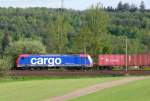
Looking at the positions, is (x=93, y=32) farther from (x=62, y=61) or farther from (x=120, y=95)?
(x=120, y=95)

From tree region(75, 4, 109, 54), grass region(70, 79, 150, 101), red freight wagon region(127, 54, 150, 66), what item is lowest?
red freight wagon region(127, 54, 150, 66)

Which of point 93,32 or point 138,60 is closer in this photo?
point 138,60

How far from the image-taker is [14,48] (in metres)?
102

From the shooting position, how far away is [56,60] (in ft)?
232

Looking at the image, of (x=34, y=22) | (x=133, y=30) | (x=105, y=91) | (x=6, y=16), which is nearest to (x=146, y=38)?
(x=133, y=30)

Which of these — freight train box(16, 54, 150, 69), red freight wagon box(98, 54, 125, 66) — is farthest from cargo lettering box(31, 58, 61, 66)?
red freight wagon box(98, 54, 125, 66)

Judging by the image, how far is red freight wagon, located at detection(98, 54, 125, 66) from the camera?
71625 millimetres

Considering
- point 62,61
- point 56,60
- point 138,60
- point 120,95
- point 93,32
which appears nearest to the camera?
point 120,95

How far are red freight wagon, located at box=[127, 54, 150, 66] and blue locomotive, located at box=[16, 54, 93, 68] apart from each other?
7.01 meters

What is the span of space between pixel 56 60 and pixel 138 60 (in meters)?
13.3

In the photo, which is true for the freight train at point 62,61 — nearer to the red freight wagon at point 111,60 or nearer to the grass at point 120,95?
the red freight wagon at point 111,60

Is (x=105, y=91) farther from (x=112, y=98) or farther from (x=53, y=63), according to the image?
(x=53, y=63)

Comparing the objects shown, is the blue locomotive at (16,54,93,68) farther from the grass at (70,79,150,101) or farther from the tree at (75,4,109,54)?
the grass at (70,79,150,101)

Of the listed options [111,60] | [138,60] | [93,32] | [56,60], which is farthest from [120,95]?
[93,32]
